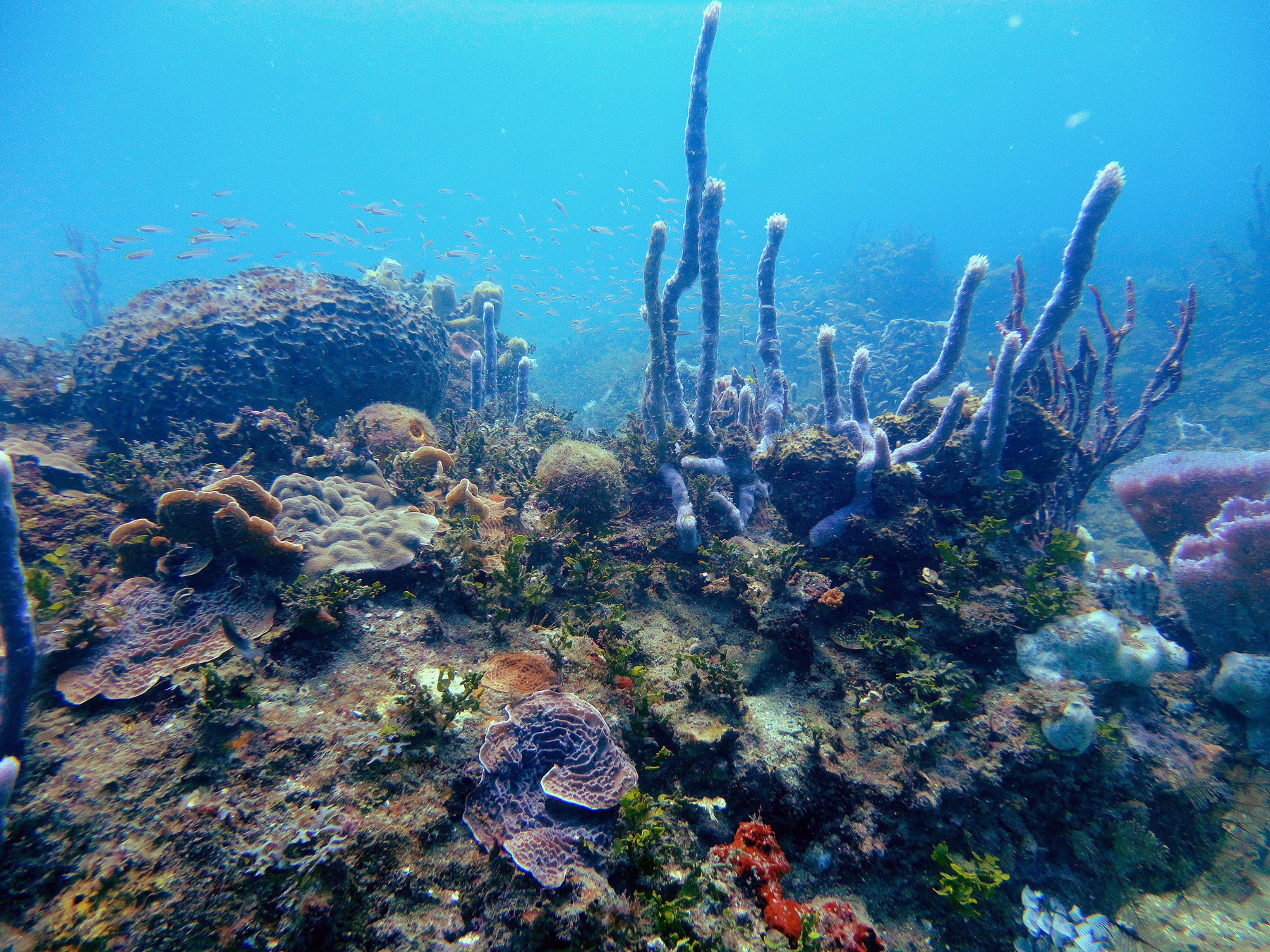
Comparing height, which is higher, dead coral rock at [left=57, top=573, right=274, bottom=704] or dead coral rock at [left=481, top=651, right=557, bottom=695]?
dead coral rock at [left=57, top=573, right=274, bottom=704]

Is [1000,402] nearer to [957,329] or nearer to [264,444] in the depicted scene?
[957,329]

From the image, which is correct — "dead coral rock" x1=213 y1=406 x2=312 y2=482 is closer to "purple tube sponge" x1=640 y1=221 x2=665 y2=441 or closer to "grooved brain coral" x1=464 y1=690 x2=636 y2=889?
"grooved brain coral" x1=464 y1=690 x2=636 y2=889

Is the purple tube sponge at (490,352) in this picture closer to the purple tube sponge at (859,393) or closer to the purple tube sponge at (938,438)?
the purple tube sponge at (859,393)

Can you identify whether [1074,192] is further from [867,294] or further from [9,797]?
[9,797]

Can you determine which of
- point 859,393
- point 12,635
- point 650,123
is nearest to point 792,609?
point 859,393

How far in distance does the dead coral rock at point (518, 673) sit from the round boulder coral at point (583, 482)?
1827mm

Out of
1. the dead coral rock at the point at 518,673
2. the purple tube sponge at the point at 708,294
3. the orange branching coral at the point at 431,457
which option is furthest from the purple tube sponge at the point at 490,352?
the dead coral rock at the point at 518,673

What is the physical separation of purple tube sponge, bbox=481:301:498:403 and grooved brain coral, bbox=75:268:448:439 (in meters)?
2.10

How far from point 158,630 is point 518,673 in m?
2.47

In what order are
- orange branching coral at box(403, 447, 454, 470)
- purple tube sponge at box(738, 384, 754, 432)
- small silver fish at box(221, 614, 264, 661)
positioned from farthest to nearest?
purple tube sponge at box(738, 384, 754, 432)
orange branching coral at box(403, 447, 454, 470)
small silver fish at box(221, 614, 264, 661)

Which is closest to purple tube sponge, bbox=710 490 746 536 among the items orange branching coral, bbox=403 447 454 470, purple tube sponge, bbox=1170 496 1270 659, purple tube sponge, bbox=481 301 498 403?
orange branching coral, bbox=403 447 454 470

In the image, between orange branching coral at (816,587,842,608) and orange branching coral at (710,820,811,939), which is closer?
orange branching coral at (710,820,811,939)

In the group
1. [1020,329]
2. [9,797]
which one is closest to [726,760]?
[9,797]

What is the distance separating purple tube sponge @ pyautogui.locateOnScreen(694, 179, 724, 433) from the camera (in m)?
6.41
